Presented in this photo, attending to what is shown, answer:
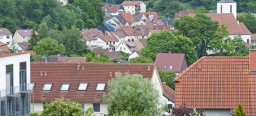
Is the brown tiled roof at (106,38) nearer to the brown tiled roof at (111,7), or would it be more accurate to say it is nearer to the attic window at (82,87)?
the brown tiled roof at (111,7)

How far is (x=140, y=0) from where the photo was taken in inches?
7092

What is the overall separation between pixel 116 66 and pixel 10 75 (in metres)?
9.14

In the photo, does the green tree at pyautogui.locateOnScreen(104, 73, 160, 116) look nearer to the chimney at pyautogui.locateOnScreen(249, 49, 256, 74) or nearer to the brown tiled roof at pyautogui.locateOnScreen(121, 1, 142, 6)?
the chimney at pyautogui.locateOnScreen(249, 49, 256, 74)

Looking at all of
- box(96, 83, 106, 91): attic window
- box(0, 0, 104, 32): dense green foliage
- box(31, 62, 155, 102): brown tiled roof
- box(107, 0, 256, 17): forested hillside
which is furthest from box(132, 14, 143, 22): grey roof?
box(96, 83, 106, 91): attic window

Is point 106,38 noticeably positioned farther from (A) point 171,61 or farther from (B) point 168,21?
(A) point 171,61

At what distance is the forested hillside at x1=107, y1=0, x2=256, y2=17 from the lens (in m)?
156

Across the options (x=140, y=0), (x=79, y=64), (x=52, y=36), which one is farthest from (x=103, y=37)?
(x=79, y=64)

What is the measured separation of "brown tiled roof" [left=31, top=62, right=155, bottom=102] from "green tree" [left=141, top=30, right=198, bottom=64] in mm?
35180

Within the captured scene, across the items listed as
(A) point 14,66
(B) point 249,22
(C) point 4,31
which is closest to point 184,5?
(B) point 249,22

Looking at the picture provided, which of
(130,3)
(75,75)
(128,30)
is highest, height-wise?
(130,3)

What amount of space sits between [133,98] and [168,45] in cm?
4262

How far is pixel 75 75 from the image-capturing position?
34.0 m

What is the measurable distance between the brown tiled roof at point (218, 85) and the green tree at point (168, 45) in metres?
40.9

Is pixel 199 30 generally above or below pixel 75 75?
above
